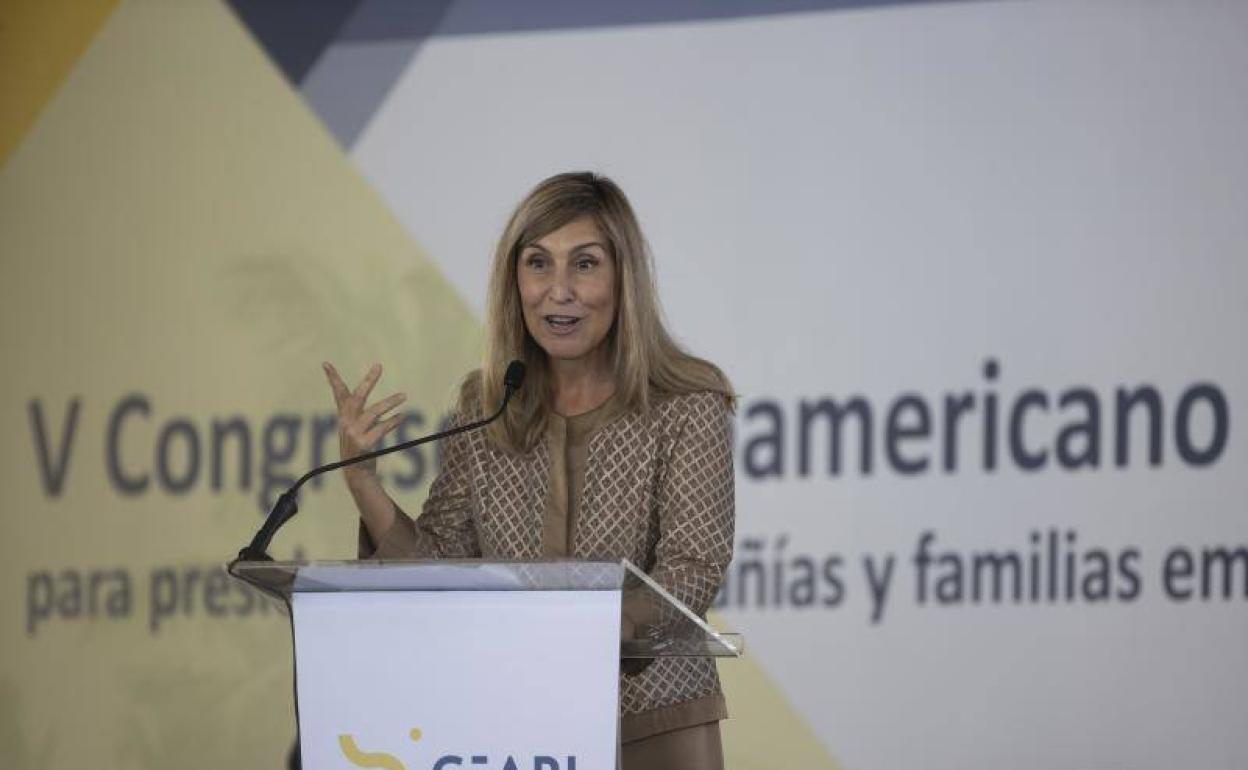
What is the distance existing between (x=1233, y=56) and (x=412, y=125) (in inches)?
92.4

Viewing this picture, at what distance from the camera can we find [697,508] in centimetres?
259

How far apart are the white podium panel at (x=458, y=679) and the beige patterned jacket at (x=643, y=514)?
0.46 meters

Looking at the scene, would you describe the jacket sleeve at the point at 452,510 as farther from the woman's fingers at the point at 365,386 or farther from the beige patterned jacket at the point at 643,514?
the woman's fingers at the point at 365,386

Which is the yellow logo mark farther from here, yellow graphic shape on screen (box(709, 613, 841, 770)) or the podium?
yellow graphic shape on screen (box(709, 613, 841, 770))

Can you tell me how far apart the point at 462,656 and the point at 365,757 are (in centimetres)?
17

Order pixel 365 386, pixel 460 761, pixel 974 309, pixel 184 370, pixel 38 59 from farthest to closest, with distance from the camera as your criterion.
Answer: pixel 38 59 → pixel 184 370 → pixel 974 309 → pixel 365 386 → pixel 460 761

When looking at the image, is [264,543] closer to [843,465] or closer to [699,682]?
[699,682]

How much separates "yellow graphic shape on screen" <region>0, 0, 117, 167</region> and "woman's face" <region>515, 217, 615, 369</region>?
2892 mm

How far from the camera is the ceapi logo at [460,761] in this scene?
2.06m

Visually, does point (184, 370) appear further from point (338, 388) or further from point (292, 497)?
point (292, 497)

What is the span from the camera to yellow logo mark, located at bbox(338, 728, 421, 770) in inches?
82.2

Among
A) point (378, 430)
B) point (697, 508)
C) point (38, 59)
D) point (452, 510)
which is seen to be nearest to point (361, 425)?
point (378, 430)

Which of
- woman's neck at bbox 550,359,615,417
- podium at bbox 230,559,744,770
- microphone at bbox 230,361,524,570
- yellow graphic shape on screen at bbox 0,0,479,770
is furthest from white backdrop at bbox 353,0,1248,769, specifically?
podium at bbox 230,559,744,770

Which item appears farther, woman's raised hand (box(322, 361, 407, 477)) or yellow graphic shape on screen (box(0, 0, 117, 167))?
yellow graphic shape on screen (box(0, 0, 117, 167))
